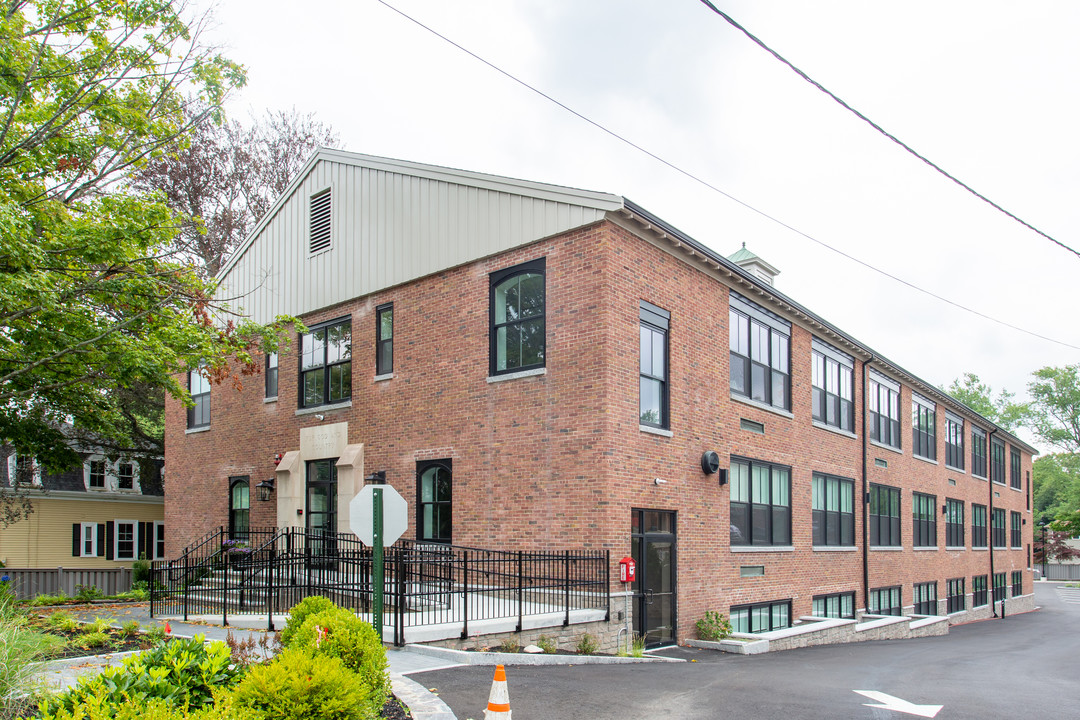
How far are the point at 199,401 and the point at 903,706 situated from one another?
810 inches

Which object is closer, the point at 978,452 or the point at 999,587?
the point at 978,452

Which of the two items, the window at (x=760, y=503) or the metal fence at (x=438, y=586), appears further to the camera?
the window at (x=760, y=503)

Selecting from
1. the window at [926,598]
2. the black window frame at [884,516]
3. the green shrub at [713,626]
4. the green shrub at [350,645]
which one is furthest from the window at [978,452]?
the green shrub at [350,645]

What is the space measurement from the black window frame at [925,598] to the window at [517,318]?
1888 cm

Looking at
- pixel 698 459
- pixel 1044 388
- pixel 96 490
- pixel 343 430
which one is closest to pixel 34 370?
pixel 343 430

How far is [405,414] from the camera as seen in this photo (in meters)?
18.3

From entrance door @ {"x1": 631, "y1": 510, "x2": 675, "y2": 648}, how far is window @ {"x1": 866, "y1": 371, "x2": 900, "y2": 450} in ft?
39.9

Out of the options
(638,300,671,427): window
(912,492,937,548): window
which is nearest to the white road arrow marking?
(638,300,671,427): window

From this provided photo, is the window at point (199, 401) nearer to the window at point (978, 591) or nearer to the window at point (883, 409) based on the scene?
the window at point (883, 409)

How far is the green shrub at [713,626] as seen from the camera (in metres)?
16.8

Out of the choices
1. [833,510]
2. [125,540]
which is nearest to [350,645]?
[833,510]

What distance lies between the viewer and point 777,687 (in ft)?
37.6

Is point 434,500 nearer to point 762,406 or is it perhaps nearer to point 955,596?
point 762,406

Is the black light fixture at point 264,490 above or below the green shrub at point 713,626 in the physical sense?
above
